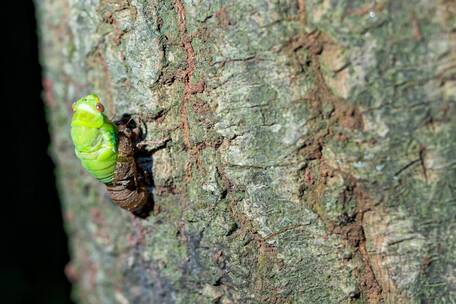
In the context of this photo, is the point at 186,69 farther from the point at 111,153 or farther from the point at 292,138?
the point at 111,153

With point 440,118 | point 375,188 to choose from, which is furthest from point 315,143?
point 440,118

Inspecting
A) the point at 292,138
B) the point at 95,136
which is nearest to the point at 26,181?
the point at 95,136

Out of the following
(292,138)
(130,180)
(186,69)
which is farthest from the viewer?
(130,180)

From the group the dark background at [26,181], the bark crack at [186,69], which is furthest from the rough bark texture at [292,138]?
the dark background at [26,181]

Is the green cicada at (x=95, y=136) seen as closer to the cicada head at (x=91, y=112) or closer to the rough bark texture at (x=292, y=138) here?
the cicada head at (x=91, y=112)

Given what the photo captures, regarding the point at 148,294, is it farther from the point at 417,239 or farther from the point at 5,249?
the point at 5,249

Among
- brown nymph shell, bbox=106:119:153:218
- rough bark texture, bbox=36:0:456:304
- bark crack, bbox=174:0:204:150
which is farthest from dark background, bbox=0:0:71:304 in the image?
bark crack, bbox=174:0:204:150
